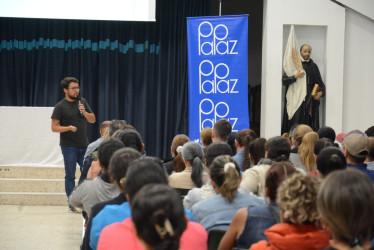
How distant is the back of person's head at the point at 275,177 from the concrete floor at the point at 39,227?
9.41 feet

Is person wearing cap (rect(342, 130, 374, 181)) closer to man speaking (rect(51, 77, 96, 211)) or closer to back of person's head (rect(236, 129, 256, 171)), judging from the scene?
back of person's head (rect(236, 129, 256, 171))

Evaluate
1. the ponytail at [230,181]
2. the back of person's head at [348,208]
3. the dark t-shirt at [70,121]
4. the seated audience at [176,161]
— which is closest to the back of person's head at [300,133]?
the seated audience at [176,161]

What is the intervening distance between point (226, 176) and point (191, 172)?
3.46 ft

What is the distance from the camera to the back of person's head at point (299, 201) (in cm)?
178

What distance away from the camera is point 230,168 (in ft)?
7.93

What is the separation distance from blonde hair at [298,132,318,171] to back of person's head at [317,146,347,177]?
3.28 feet

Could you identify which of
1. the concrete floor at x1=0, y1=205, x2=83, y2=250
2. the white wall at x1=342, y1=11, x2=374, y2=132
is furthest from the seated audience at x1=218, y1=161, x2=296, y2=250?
the white wall at x1=342, y1=11, x2=374, y2=132

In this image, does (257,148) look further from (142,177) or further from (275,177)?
(142,177)

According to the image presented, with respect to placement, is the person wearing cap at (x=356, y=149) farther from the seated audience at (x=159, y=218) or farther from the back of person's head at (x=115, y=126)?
the seated audience at (x=159, y=218)

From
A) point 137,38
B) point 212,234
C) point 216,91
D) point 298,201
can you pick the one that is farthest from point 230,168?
point 137,38

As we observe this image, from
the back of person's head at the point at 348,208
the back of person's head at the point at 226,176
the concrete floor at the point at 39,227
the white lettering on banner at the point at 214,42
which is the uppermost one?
the white lettering on banner at the point at 214,42

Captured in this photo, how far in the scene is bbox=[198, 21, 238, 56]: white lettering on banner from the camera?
6.28m

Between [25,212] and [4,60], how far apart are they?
120 inches

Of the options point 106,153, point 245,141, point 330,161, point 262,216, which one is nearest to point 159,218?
point 262,216
